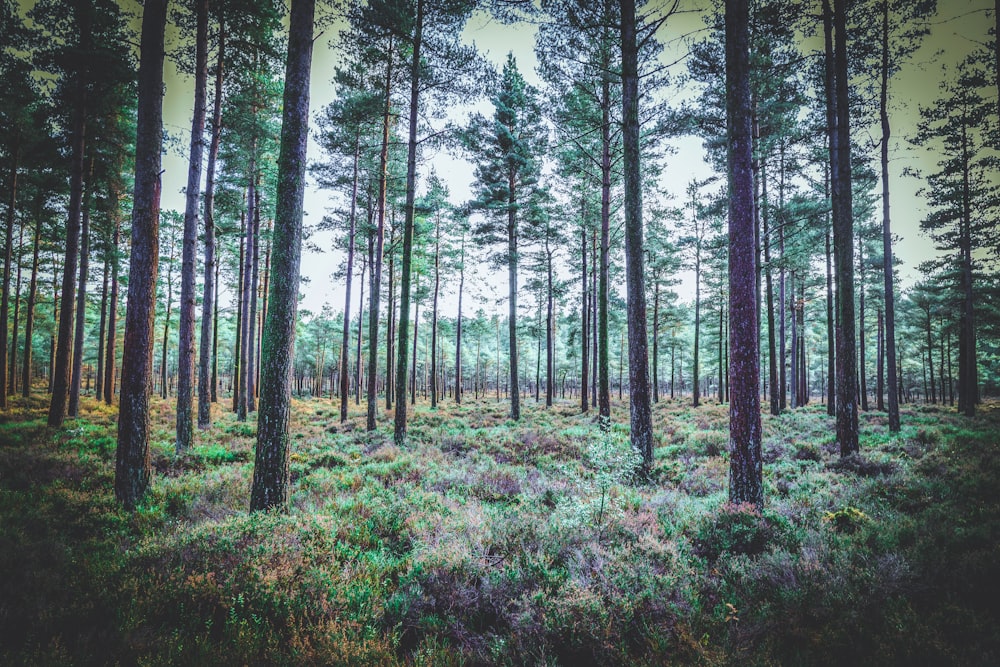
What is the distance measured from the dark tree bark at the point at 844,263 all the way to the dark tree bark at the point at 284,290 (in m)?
12.6

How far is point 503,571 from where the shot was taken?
170 inches

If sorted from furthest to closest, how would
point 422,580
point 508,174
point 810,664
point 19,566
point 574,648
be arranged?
point 508,174 → point 422,580 → point 19,566 → point 574,648 → point 810,664

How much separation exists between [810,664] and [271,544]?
5.45 meters

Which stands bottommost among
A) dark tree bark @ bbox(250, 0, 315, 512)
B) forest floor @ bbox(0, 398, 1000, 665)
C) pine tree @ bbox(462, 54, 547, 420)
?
forest floor @ bbox(0, 398, 1000, 665)

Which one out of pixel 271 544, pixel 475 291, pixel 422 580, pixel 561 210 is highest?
pixel 561 210

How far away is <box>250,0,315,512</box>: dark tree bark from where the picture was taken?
5.65 metres

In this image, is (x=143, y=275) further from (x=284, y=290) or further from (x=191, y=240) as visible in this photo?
(x=191, y=240)

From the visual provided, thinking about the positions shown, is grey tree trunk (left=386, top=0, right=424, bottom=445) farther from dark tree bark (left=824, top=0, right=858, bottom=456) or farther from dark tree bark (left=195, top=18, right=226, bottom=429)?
dark tree bark (left=824, top=0, right=858, bottom=456)

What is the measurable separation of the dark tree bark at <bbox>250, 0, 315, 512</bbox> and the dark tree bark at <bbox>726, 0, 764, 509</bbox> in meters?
6.98

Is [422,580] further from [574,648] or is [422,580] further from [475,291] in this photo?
[475,291]

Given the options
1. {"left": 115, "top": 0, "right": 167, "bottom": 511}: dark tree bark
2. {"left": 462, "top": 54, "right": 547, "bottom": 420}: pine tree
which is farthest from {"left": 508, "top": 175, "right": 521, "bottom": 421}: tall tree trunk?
{"left": 115, "top": 0, "right": 167, "bottom": 511}: dark tree bark

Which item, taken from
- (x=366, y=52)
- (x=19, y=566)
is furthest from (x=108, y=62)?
(x=19, y=566)

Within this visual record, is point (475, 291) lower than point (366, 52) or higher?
lower

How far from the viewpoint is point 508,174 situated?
18.7m
